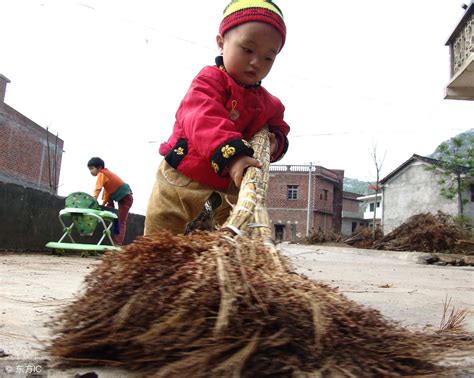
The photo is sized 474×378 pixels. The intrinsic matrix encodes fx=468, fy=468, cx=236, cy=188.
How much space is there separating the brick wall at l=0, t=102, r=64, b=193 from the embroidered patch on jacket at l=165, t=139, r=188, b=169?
65.1 feet

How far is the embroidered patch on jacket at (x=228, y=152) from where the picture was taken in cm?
138

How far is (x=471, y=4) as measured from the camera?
766 centimetres

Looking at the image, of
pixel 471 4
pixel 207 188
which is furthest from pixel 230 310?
Result: pixel 471 4

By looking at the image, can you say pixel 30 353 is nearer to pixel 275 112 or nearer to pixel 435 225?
pixel 275 112

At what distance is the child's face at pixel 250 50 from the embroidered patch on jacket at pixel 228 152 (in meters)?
0.44

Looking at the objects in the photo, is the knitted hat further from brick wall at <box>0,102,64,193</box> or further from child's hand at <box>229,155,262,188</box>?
brick wall at <box>0,102,64,193</box>

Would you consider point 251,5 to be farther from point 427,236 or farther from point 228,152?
point 427,236

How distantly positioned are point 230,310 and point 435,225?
41.1 ft

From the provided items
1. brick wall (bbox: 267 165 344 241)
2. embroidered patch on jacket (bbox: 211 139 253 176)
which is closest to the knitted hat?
embroidered patch on jacket (bbox: 211 139 253 176)

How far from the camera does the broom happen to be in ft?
2.48

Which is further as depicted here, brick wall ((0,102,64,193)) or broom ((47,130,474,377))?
brick wall ((0,102,64,193))

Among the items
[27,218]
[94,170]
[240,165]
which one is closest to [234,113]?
[240,165]

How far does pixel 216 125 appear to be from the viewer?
4.84 ft

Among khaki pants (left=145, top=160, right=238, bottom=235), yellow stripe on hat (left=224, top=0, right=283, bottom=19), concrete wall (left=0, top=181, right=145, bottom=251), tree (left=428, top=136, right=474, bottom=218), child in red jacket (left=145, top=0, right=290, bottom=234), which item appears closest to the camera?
child in red jacket (left=145, top=0, right=290, bottom=234)
